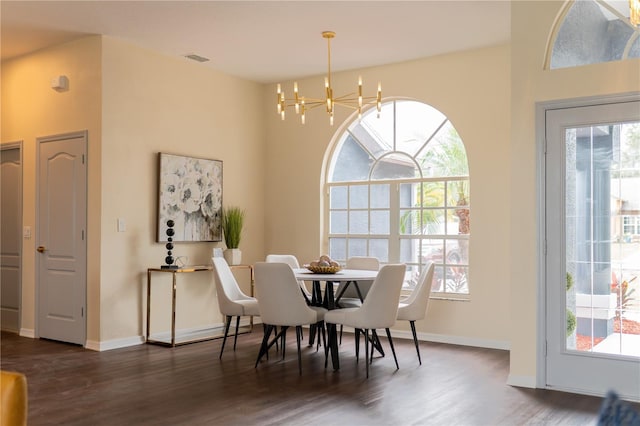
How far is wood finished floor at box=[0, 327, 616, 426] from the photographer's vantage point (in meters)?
3.78

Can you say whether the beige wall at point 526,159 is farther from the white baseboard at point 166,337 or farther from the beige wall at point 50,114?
the beige wall at point 50,114

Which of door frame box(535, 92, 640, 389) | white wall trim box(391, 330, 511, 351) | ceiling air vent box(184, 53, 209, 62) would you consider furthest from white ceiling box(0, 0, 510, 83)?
white wall trim box(391, 330, 511, 351)

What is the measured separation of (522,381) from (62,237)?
4551mm

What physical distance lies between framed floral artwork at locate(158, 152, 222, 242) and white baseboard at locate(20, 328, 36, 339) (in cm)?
170

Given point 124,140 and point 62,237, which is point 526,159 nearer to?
point 124,140

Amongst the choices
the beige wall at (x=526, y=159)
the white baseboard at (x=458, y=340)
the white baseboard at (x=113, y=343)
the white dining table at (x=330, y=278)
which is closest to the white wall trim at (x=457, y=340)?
the white baseboard at (x=458, y=340)

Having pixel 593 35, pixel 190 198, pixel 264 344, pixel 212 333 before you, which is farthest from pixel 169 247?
pixel 593 35

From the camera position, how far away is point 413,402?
4.12m

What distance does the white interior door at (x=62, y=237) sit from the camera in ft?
20.0

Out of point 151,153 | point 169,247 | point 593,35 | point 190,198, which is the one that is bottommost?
point 169,247

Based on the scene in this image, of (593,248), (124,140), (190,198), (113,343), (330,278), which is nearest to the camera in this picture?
(593,248)

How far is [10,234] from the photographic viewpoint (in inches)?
274

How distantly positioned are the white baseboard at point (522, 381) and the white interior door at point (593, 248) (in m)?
0.10

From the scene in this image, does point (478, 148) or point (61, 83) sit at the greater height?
point (61, 83)
